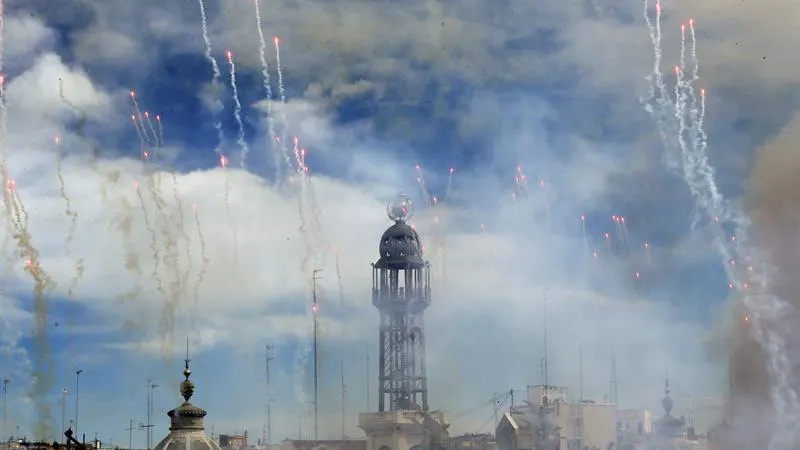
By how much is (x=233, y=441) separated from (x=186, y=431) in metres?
119

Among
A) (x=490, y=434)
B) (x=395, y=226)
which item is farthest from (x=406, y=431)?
(x=395, y=226)

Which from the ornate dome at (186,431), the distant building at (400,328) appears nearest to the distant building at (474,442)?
the distant building at (400,328)

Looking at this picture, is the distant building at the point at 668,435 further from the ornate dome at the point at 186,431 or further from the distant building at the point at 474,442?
the ornate dome at the point at 186,431

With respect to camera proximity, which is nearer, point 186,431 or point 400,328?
point 186,431

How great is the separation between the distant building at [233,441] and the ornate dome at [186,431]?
103m

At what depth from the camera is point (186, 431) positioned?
64000mm

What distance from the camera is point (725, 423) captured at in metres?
140

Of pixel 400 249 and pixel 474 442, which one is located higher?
pixel 400 249

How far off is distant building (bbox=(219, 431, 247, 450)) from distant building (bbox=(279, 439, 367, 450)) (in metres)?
9.12

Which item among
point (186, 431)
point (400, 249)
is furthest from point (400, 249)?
point (186, 431)

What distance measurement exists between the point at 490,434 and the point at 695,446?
2815cm

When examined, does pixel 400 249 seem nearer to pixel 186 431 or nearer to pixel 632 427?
pixel 632 427

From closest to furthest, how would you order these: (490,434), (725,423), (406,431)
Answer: (725,423) < (406,431) < (490,434)

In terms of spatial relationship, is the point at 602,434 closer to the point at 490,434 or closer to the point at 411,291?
the point at 490,434
